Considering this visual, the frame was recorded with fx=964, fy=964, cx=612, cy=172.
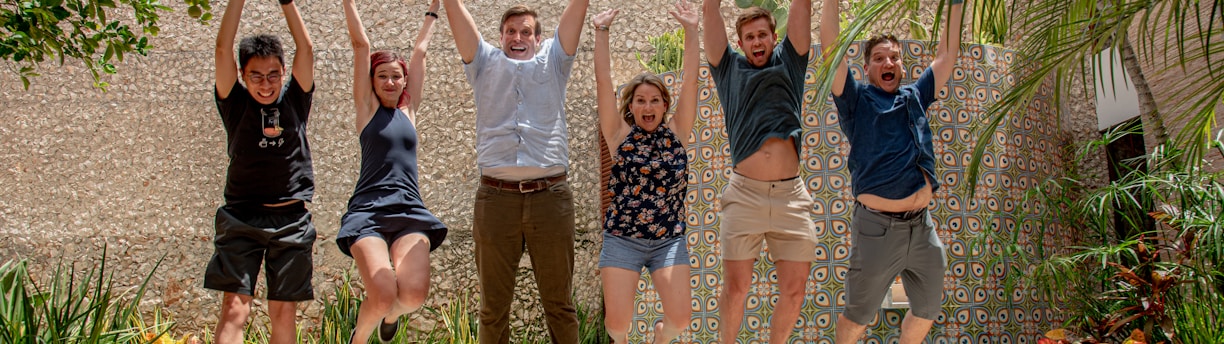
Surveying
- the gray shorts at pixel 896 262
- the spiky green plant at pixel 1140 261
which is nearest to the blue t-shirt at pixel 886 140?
the gray shorts at pixel 896 262

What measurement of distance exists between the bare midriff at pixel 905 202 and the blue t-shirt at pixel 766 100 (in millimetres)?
432

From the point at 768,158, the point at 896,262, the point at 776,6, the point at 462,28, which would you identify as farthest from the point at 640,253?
the point at 776,6

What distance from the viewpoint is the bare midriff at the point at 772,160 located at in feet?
13.9

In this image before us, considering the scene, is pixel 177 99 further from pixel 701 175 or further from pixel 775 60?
pixel 775 60

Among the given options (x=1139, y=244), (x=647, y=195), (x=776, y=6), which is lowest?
(x=1139, y=244)

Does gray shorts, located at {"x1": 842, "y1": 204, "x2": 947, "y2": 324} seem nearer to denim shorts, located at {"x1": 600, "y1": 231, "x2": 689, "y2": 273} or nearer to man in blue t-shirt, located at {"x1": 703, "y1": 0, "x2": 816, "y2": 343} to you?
man in blue t-shirt, located at {"x1": 703, "y1": 0, "x2": 816, "y2": 343}

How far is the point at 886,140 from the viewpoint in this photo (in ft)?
14.2

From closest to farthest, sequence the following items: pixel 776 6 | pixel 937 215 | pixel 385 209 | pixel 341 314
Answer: pixel 385 209 → pixel 937 215 → pixel 341 314 → pixel 776 6

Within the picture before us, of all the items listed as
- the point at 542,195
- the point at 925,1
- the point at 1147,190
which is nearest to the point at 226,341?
the point at 542,195

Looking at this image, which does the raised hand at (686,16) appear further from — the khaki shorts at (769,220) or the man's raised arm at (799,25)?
the khaki shorts at (769,220)

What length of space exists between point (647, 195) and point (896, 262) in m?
1.15

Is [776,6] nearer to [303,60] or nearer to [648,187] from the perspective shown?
[648,187]

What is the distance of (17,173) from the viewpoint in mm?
7363

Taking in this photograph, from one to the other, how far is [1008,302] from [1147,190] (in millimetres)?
1203
